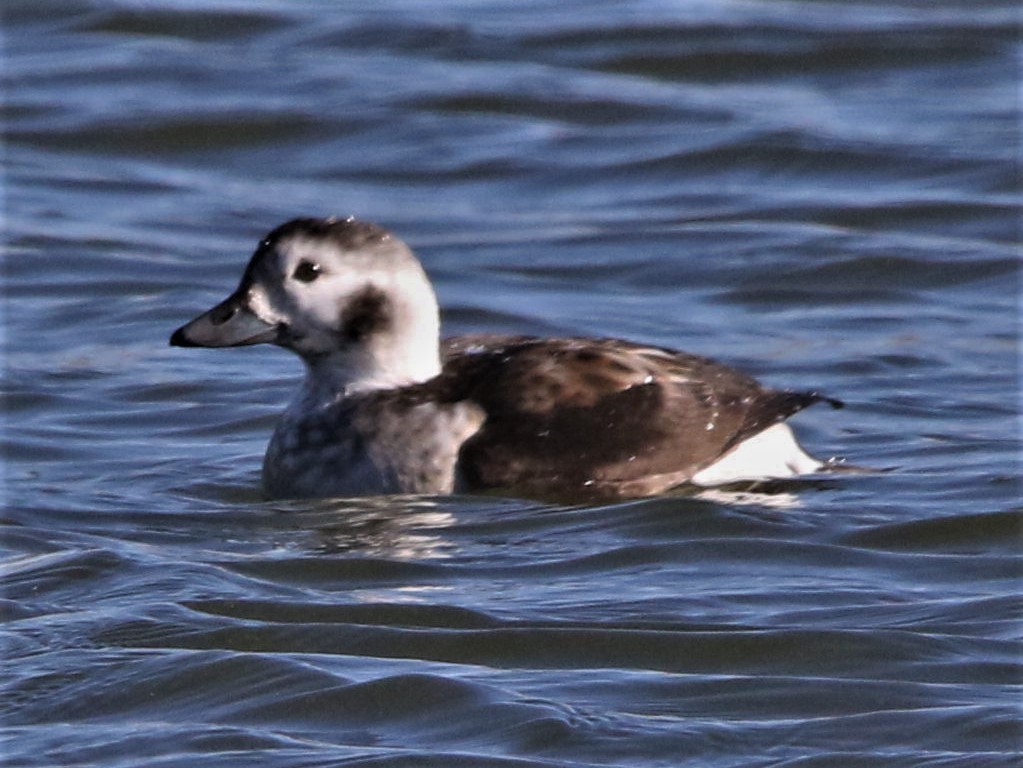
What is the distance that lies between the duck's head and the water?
19.4 inches

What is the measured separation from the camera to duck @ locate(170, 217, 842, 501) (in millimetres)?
7789

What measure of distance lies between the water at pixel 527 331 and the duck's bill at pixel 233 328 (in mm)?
493

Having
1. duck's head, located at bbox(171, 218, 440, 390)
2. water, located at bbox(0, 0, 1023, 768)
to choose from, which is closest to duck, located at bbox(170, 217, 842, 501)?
duck's head, located at bbox(171, 218, 440, 390)

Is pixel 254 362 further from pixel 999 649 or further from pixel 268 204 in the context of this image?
pixel 999 649

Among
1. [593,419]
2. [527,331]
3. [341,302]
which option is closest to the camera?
[593,419]

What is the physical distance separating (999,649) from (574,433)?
71.7 inches

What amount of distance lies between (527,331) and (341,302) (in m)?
2.89

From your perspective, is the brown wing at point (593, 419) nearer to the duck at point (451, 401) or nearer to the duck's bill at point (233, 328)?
the duck at point (451, 401)

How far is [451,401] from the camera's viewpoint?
787 centimetres

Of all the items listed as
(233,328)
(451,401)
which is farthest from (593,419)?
(233,328)

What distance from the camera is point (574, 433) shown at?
778cm

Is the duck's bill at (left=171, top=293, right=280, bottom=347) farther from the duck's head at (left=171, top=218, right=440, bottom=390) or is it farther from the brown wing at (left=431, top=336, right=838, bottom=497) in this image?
the brown wing at (left=431, top=336, right=838, bottom=497)

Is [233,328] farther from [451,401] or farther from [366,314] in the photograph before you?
[451,401]

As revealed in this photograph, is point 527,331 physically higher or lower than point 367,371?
lower
